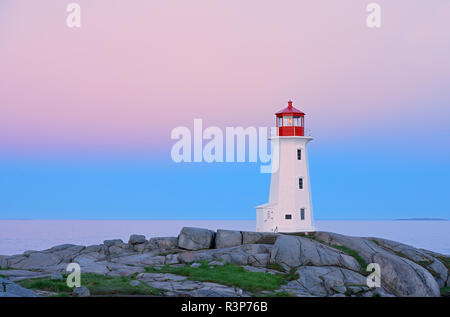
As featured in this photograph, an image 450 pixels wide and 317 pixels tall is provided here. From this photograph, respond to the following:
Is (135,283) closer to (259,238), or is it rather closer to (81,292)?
(81,292)

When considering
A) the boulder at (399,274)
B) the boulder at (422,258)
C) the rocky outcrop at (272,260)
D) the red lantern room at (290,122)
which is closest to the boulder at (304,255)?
the rocky outcrop at (272,260)

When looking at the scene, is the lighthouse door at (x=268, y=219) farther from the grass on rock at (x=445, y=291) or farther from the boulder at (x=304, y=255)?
the grass on rock at (x=445, y=291)

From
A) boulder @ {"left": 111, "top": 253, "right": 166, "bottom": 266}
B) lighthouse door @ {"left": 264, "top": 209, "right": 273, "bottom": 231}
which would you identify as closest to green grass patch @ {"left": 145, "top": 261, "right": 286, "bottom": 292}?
boulder @ {"left": 111, "top": 253, "right": 166, "bottom": 266}

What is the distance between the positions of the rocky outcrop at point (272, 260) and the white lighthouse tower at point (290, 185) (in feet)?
10.7

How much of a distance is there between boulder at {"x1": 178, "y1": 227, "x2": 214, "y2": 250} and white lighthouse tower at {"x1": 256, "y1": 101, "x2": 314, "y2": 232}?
8463mm

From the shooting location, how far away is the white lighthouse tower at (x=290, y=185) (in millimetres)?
44688

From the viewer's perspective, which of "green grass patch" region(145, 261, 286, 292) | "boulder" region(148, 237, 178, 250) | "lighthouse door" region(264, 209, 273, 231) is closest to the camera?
"green grass patch" region(145, 261, 286, 292)

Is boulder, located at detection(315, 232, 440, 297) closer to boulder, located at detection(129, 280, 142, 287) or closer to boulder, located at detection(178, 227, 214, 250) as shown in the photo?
boulder, located at detection(178, 227, 214, 250)

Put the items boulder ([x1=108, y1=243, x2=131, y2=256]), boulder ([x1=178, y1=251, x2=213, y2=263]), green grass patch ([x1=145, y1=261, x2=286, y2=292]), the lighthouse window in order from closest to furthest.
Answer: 1. green grass patch ([x1=145, y1=261, x2=286, y2=292])
2. boulder ([x1=178, y1=251, x2=213, y2=263])
3. boulder ([x1=108, y1=243, x2=131, y2=256])
4. the lighthouse window

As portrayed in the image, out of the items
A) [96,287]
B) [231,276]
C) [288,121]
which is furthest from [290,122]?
[96,287]

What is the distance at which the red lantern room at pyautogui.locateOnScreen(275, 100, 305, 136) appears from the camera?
148ft

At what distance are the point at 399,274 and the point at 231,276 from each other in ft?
40.4

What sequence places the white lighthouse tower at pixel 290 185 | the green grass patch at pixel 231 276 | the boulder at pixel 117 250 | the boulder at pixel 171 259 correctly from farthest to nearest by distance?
the white lighthouse tower at pixel 290 185 < the boulder at pixel 117 250 < the boulder at pixel 171 259 < the green grass patch at pixel 231 276
